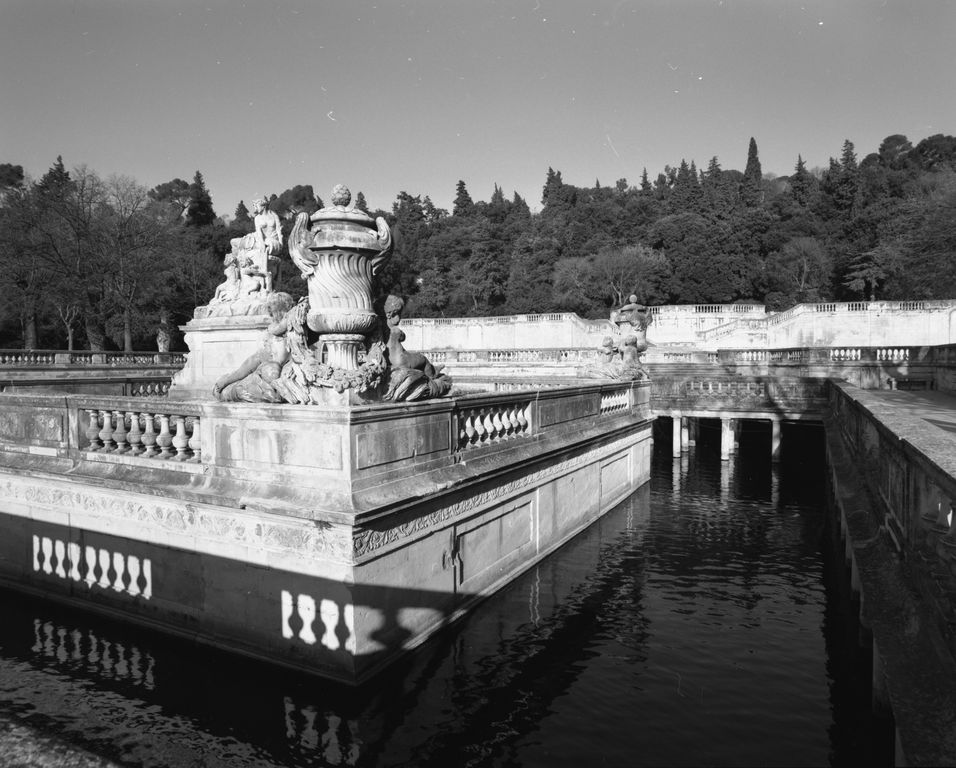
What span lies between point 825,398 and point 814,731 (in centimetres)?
1867

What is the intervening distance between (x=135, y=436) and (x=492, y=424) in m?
4.15

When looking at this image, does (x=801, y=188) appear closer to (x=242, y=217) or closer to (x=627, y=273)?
(x=627, y=273)

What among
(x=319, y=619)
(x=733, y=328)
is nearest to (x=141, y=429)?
(x=319, y=619)

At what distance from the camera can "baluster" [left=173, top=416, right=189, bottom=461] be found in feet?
23.2

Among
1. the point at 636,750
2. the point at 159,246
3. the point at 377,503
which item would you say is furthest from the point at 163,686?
the point at 159,246

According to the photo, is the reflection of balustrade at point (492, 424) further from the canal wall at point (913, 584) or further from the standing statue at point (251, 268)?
the standing statue at point (251, 268)

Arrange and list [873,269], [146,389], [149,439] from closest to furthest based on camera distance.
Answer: [149,439], [146,389], [873,269]

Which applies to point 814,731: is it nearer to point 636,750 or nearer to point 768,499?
point 636,750

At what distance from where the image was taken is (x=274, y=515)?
624cm

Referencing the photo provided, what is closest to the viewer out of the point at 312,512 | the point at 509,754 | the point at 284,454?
the point at 509,754

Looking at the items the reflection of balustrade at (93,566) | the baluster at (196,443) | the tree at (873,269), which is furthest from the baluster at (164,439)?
the tree at (873,269)

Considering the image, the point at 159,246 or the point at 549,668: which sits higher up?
the point at 159,246

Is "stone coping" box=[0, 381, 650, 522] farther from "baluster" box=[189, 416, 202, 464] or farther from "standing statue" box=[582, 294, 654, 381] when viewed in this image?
"standing statue" box=[582, 294, 654, 381]

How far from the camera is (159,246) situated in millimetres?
41188
